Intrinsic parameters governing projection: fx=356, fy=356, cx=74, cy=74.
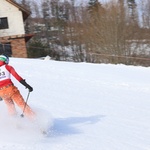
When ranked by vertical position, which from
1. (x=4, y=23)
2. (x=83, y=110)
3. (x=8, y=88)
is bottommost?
(x=83, y=110)

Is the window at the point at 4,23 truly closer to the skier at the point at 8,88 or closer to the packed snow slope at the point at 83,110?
the packed snow slope at the point at 83,110

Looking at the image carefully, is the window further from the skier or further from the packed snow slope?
the skier

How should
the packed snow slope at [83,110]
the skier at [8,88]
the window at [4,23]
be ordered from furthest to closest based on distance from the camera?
1. the window at [4,23]
2. the skier at [8,88]
3. the packed snow slope at [83,110]

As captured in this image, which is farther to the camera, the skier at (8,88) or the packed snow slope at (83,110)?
the skier at (8,88)

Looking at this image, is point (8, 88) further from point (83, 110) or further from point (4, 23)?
point (4, 23)

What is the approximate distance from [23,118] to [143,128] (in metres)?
2.54

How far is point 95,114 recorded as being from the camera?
8578 mm

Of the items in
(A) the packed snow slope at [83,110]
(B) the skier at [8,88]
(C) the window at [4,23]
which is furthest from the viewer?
(C) the window at [4,23]

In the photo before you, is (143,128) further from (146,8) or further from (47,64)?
(146,8)

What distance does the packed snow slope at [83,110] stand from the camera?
20.3 ft

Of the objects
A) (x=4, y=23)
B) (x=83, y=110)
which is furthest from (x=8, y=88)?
(x=4, y=23)

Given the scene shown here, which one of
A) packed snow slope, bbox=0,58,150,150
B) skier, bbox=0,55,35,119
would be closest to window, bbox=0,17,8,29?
packed snow slope, bbox=0,58,150,150

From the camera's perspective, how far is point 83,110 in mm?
8945

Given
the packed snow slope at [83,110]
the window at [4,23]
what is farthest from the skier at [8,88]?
the window at [4,23]
